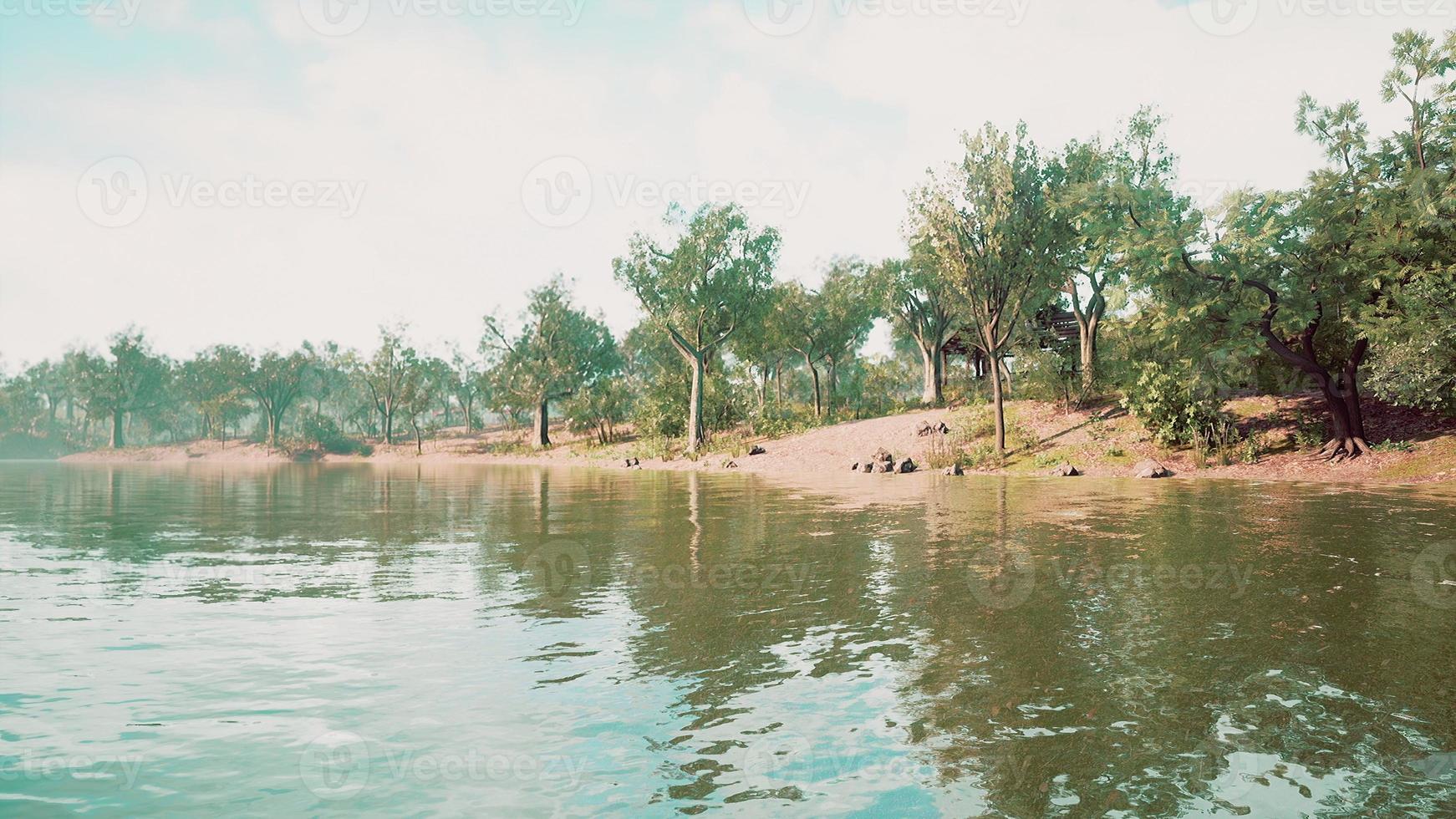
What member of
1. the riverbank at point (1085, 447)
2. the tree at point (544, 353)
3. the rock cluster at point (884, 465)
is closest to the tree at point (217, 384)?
the tree at point (544, 353)

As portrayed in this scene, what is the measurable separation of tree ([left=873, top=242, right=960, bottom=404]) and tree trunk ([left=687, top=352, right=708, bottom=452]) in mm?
17072

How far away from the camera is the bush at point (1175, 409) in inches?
1352

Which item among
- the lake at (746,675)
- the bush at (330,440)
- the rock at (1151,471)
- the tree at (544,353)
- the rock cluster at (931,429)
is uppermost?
the tree at (544,353)

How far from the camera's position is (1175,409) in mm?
34938

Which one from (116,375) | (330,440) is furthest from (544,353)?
(116,375)

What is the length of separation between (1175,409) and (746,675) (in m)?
33.2

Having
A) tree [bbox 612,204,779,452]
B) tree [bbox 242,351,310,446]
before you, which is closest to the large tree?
tree [bbox 612,204,779,452]

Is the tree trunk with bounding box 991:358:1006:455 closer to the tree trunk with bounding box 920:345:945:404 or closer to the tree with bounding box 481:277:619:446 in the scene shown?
the tree trunk with bounding box 920:345:945:404

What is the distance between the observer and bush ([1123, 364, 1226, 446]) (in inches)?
1352

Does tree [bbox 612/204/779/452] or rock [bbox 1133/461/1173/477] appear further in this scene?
tree [bbox 612/204/779/452]

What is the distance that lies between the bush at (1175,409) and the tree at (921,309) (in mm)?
24746

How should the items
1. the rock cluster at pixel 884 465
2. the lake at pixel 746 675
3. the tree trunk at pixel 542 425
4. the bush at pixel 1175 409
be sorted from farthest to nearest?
the tree trunk at pixel 542 425
the rock cluster at pixel 884 465
the bush at pixel 1175 409
the lake at pixel 746 675

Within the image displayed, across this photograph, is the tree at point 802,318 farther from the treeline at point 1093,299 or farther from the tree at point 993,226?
the tree at point 993,226

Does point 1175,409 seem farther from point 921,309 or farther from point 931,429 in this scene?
point 921,309
